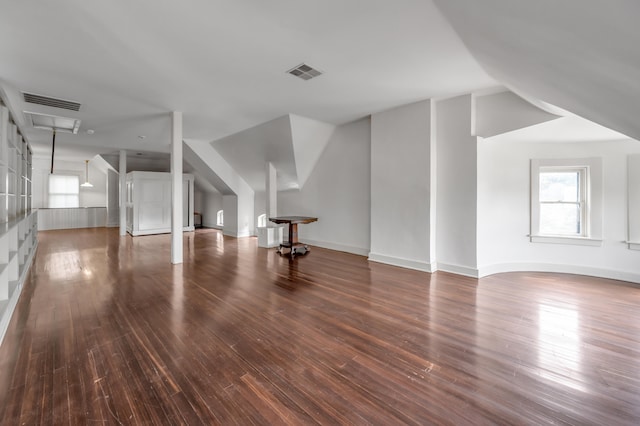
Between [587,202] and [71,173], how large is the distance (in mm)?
15942

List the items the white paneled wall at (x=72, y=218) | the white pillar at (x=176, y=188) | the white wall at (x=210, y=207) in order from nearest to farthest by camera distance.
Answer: the white pillar at (x=176, y=188) → the white paneled wall at (x=72, y=218) → the white wall at (x=210, y=207)

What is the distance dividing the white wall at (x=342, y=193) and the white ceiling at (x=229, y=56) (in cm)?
87

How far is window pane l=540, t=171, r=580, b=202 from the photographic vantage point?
4.57 meters

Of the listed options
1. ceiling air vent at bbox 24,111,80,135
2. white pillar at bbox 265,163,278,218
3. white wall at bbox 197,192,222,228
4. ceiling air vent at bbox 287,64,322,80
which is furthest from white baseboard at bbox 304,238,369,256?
ceiling air vent at bbox 24,111,80,135

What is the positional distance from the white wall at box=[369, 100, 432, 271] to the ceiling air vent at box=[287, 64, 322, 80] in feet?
6.31

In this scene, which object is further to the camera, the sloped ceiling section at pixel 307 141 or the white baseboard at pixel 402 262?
the sloped ceiling section at pixel 307 141

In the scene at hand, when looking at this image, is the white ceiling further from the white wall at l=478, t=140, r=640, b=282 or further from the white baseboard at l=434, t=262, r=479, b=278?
the white baseboard at l=434, t=262, r=479, b=278

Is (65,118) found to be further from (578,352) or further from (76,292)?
(578,352)

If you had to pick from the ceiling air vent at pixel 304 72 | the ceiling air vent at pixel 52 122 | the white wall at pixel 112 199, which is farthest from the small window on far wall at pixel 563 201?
the white wall at pixel 112 199

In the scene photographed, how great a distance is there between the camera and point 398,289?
363 cm

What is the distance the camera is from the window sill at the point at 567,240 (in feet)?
14.1

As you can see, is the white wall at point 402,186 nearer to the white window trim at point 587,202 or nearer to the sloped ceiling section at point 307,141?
the sloped ceiling section at point 307,141

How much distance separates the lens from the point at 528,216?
4633 millimetres

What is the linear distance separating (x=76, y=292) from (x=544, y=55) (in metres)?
5.31
